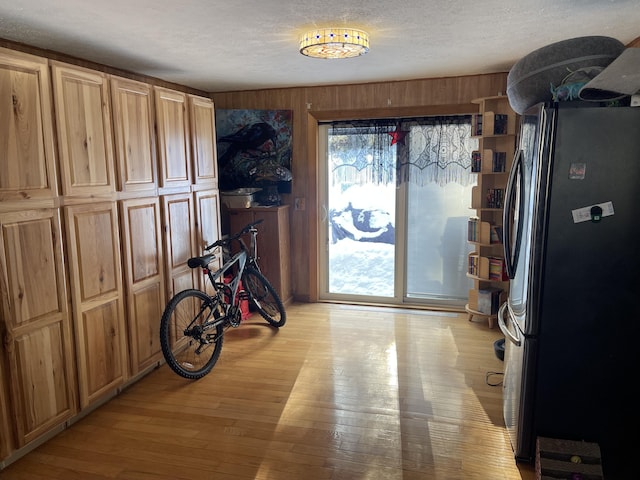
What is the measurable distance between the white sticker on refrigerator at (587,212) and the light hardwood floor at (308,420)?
1312mm

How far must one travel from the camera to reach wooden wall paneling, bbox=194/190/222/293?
12.7 ft

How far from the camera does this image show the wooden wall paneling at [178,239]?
347cm

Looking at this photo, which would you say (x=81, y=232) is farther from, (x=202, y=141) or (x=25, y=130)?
(x=202, y=141)

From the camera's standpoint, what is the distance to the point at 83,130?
8.80 ft

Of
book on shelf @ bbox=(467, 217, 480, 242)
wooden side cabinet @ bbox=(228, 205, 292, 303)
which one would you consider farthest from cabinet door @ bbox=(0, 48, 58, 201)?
book on shelf @ bbox=(467, 217, 480, 242)

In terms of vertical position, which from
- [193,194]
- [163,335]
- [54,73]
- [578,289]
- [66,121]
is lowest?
[163,335]

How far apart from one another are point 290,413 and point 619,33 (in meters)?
3.22

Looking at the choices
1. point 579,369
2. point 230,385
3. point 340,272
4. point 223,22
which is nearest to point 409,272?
point 340,272

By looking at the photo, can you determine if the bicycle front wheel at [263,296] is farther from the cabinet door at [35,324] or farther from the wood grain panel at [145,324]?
the cabinet door at [35,324]

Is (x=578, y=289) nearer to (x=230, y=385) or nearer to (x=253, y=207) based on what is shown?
(x=230, y=385)

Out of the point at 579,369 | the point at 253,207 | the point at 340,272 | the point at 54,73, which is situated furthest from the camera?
the point at 340,272

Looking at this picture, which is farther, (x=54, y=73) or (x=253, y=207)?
(x=253, y=207)

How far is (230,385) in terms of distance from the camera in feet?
10.7

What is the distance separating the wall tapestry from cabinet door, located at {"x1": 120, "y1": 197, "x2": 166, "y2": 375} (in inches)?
66.0
